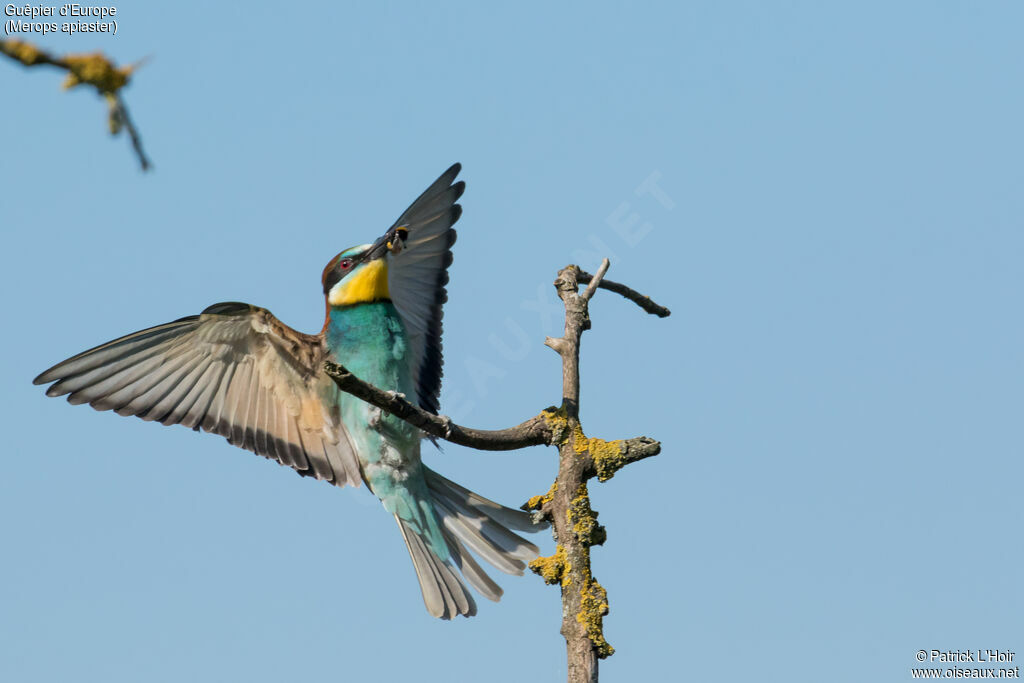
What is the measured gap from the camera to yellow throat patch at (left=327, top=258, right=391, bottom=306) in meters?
5.24

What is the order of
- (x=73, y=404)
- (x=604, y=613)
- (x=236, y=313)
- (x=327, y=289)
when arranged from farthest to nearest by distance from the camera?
(x=327, y=289) → (x=236, y=313) → (x=73, y=404) → (x=604, y=613)

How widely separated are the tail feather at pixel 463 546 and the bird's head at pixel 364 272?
2.92ft

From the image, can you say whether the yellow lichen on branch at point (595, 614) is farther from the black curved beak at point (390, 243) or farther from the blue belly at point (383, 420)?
the black curved beak at point (390, 243)

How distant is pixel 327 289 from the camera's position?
541 centimetres

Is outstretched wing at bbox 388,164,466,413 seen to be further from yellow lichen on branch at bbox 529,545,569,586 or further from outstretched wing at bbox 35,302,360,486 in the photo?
yellow lichen on branch at bbox 529,545,569,586

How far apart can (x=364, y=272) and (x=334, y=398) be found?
64cm

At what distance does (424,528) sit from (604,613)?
1960 mm

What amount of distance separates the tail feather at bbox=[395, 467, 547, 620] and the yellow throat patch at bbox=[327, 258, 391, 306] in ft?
2.85

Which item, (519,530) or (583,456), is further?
(519,530)

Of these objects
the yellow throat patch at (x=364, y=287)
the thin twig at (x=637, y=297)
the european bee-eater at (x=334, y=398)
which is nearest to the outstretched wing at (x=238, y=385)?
the european bee-eater at (x=334, y=398)

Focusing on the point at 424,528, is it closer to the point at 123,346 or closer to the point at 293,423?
the point at 293,423

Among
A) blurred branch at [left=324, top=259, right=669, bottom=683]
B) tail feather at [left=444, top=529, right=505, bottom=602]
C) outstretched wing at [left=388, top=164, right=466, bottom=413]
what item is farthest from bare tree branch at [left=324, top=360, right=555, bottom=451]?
outstretched wing at [left=388, top=164, right=466, bottom=413]

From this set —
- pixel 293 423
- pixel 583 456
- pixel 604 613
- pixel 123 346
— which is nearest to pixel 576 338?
pixel 583 456

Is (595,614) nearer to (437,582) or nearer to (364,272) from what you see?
(437,582)
